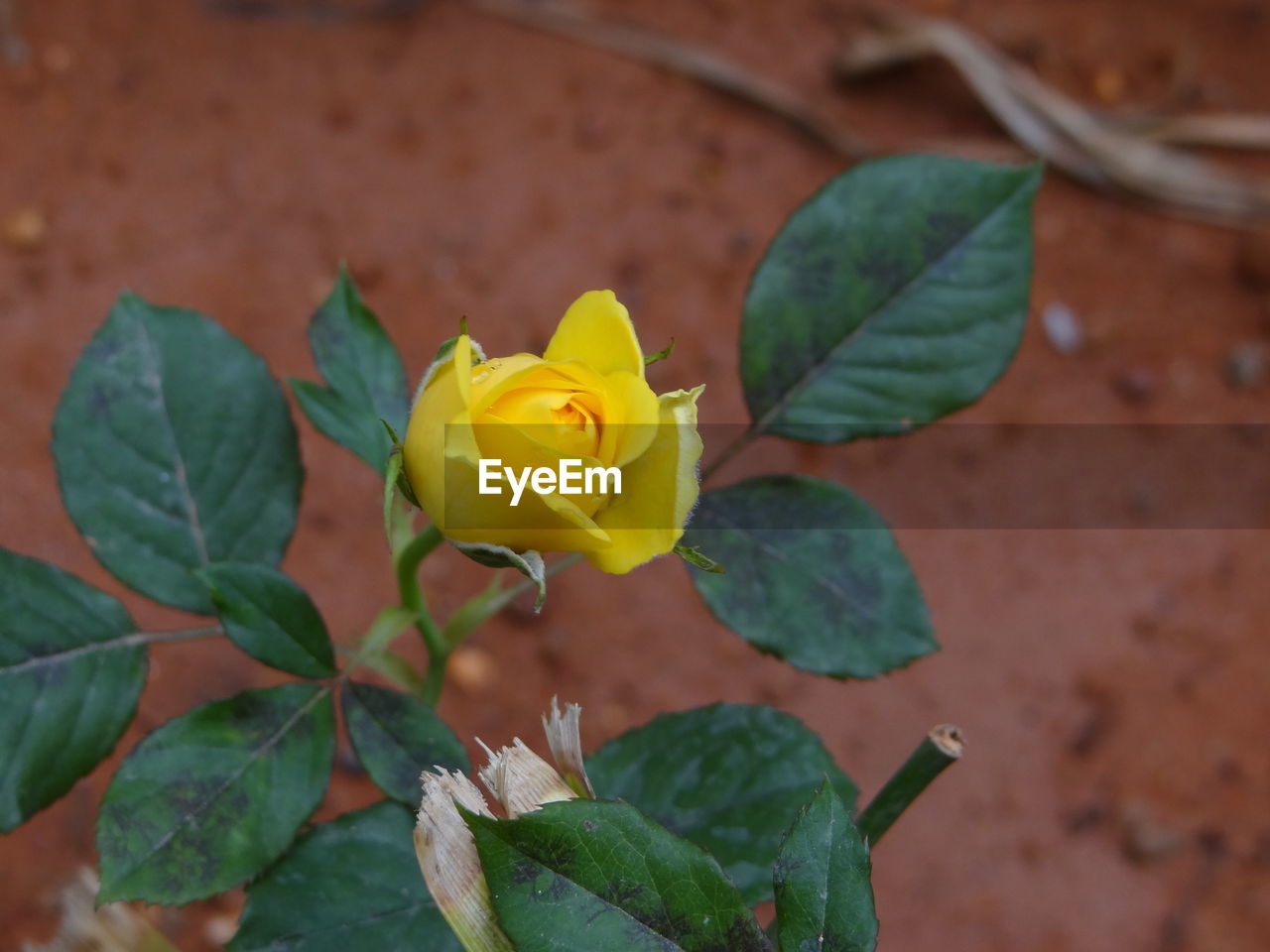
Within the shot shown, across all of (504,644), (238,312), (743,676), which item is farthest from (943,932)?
(238,312)

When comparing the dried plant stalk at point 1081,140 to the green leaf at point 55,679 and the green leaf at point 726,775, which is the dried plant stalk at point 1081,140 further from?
the green leaf at point 55,679

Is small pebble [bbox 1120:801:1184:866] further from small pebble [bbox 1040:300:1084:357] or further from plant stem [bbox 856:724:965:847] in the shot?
plant stem [bbox 856:724:965:847]

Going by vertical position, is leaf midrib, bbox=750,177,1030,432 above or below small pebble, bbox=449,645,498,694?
above

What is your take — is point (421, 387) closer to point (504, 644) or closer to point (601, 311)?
point (601, 311)

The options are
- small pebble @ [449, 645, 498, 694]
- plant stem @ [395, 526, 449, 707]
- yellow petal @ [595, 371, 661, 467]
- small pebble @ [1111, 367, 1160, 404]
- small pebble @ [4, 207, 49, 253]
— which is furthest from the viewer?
small pebble @ [1111, 367, 1160, 404]

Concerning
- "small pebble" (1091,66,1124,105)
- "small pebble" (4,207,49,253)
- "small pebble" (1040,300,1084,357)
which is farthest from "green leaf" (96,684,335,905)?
"small pebble" (1091,66,1124,105)

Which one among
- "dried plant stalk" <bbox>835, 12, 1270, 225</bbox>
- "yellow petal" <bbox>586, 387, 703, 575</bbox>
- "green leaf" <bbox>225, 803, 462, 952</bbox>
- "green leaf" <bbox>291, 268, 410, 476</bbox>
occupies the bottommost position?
"green leaf" <bbox>225, 803, 462, 952</bbox>

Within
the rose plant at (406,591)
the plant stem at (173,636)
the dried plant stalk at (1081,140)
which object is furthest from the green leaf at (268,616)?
the dried plant stalk at (1081,140)
